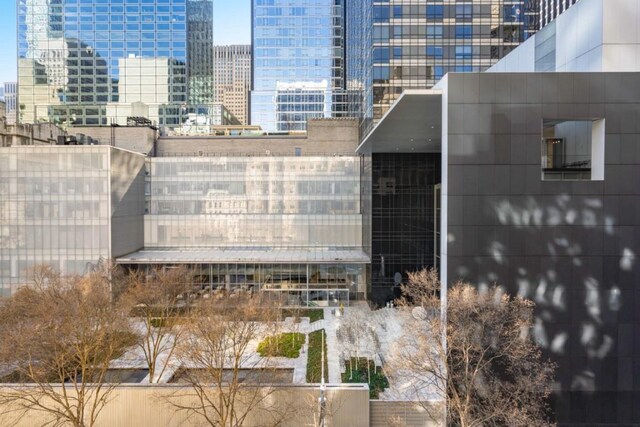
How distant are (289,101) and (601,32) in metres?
86.5

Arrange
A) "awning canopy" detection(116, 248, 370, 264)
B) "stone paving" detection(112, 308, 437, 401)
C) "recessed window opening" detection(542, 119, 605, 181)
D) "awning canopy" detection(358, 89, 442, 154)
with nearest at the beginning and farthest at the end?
"recessed window opening" detection(542, 119, 605, 181) < "awning canopy" detection(358, 89, 442, 154) < "stone paving" detection(112, 308, 437, 401) < "awning canopy" detection(116, 248, 370, 264)

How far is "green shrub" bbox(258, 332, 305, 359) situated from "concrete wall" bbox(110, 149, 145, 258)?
19.2 metres

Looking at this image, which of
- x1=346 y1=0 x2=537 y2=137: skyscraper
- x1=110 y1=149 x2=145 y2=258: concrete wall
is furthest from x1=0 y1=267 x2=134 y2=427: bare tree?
x1=346 y1=0 x2=537 y2=137: skyscraper

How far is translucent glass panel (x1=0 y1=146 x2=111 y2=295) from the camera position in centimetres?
3856

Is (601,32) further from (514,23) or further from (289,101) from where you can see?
(289,101)

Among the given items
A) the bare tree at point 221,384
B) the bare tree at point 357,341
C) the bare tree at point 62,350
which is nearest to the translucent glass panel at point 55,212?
the bare tree at point 62,350

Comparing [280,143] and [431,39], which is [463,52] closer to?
[431,39]

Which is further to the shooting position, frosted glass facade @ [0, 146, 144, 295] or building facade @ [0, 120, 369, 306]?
building facade @ [0, 120, 369, 306]

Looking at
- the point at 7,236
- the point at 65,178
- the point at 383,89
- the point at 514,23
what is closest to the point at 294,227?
the point at 383,89

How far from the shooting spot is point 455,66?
40406 mm

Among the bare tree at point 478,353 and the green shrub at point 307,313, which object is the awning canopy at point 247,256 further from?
the bare tree at point 478,353

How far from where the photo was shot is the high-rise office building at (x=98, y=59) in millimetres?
82312

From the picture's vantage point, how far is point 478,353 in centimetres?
1853

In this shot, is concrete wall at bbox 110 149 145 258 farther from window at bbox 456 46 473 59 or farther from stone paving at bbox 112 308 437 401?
window at bbox 456 46 473 59
